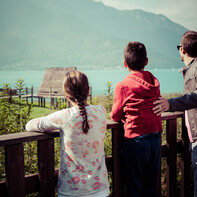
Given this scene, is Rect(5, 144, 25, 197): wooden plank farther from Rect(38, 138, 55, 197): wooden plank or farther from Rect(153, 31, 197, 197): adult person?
Rect(153, 31, 197, 197): adult person

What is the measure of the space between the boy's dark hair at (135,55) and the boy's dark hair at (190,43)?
392mm

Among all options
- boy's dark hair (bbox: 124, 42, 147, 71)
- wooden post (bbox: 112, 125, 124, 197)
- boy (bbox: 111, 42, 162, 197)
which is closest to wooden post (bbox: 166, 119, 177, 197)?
boy (bbox: 111, 42, 162, 197)

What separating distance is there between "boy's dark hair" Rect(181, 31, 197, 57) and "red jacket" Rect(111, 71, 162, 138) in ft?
1.37

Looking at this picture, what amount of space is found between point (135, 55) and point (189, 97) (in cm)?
53

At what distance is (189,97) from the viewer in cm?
193

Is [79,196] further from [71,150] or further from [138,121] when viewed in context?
[138,121]

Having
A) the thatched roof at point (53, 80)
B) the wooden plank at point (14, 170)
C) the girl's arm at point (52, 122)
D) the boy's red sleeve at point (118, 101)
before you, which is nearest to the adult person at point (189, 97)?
the boy's red sleeve at point (118, 101)

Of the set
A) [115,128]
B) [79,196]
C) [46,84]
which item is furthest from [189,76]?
[46,84]

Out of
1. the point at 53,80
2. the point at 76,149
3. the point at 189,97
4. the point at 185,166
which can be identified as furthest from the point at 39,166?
the point at 53,80

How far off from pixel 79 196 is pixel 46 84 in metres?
30.1

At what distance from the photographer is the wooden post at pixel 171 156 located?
8.11ft

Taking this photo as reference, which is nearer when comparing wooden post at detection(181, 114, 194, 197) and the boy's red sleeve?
the boy's red sleeve

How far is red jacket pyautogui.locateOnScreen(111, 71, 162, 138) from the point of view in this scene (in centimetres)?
188

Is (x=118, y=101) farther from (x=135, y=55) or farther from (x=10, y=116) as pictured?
(x=10, y=116)
